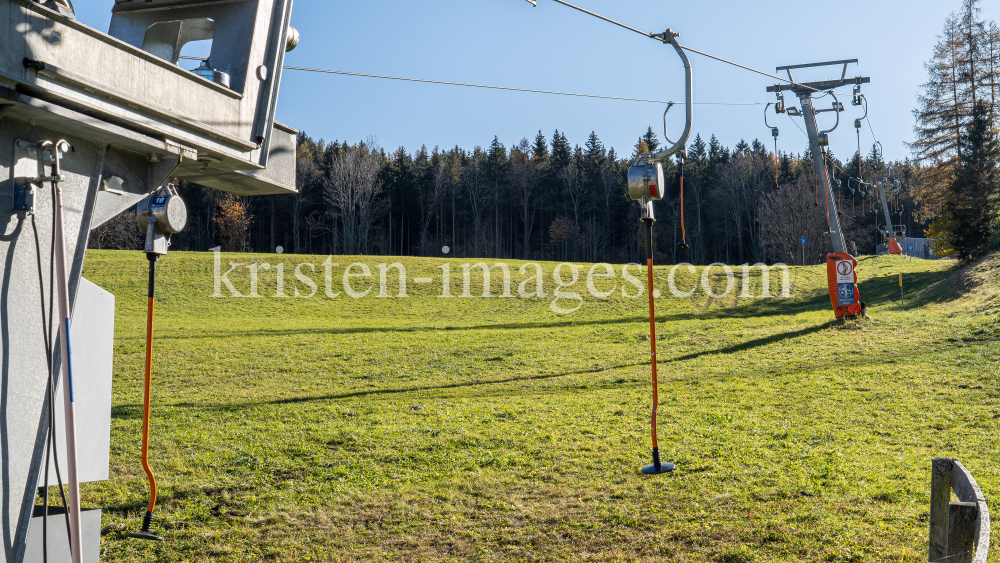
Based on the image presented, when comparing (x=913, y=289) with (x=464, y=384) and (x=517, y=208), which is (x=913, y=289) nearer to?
(x=464, y=384)

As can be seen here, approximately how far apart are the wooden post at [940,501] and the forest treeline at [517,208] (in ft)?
192

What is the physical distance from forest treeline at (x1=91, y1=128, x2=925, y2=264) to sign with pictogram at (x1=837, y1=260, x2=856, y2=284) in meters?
45.0

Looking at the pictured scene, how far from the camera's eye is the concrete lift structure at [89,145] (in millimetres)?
3104

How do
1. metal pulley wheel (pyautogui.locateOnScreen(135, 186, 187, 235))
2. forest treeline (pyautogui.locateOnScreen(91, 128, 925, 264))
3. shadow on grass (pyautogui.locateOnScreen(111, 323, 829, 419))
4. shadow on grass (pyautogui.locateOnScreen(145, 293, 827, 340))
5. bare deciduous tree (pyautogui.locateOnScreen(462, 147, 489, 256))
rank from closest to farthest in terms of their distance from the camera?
metal pulley wheel (pyautogui.locateOnScreen(135, 186, 187, 235)), shadow on grass (pyautogui.locateOnScreen(111, 323, 829, 419)), shadow on grass (pyautogui.locateOnScreen(145, 293, 827, 340)), forest treeline (pyautogui.locateOnScreen(91, 128, 925, 264)), bare deciduous tree (pyautogui.locateOnScreen(462, 147, 489, 256))

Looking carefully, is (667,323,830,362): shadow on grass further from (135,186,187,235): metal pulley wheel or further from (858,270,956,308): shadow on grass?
(135,186,187,235): metal pulley wheel

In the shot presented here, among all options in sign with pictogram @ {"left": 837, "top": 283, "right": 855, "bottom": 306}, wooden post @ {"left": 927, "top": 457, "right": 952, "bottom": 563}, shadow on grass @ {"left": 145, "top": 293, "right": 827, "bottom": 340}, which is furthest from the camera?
shadow on grass @ {"left": 145, "top": 293, "right": 827, "bottom": 340}

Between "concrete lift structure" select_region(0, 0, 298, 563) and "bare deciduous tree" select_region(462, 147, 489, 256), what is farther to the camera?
"bare deciduous tree" select_region(462, 147, 489, 256)

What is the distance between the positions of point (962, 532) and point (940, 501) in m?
0.71

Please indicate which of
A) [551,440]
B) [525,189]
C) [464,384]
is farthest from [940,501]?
[525,189]

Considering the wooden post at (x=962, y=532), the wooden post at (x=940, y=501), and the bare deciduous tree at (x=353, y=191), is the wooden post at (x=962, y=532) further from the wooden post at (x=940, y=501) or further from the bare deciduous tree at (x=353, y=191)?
the bare deciduous tree at (x=353, y=191)

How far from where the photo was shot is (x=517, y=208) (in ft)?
238

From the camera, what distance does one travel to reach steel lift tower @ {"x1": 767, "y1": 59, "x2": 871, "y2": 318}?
56.7 feet

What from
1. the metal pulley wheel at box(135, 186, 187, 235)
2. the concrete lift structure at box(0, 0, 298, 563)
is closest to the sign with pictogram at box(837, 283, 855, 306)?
the concrete lift structure at box(0, 0, 298, 563)

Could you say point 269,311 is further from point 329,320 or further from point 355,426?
point 355,426
